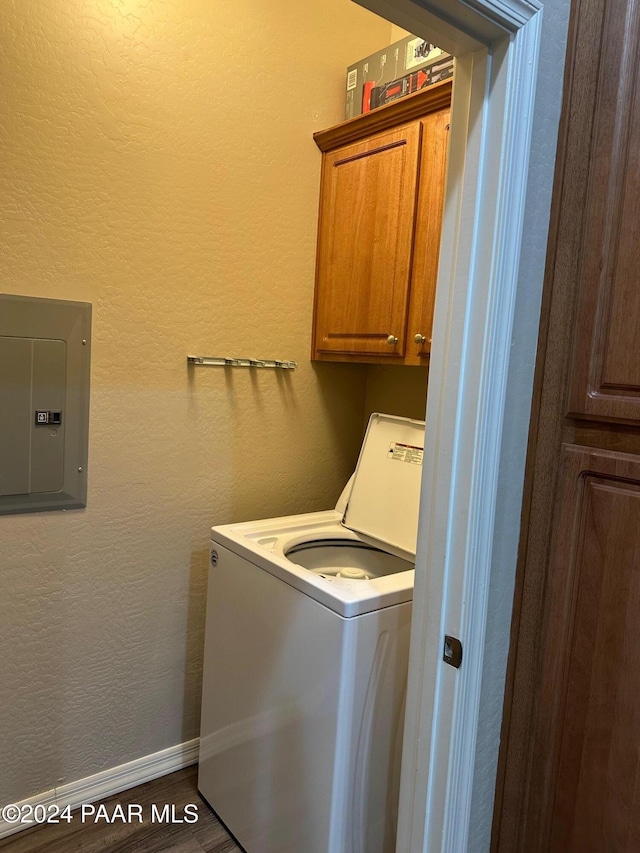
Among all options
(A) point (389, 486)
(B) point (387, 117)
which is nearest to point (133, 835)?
(A) point (389, 486)

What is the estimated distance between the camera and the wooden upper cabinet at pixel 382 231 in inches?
66.2

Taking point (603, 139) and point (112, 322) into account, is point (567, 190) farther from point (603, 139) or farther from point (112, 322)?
point (112, 322)

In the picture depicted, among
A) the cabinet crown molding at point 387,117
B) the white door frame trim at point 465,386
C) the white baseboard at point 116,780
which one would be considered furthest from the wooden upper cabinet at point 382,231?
the white baseboard at point 116,780

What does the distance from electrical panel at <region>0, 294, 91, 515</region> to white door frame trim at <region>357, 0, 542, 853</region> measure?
1.08 metres

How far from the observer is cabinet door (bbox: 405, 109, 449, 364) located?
1639 millimetres

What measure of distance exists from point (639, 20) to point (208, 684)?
6.11 ft

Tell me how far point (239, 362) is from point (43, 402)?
1.98ft

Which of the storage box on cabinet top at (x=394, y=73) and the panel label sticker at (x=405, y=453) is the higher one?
the storage box on cabinet top at (x=394, y=73)

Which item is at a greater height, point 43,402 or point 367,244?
point 367,244

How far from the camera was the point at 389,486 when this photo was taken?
73.1 inches

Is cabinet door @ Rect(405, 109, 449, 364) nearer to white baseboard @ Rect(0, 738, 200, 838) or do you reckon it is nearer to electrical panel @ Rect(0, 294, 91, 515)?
electrical panel @ Rect(0, 294, 91, 515)

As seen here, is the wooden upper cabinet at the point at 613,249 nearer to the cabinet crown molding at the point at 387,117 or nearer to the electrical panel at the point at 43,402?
the cabinet crown molding at the point at 387,117

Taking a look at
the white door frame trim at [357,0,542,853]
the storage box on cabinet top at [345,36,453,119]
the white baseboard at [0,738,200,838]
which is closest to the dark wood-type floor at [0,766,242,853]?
the white baseboard at [0,738,200,838]

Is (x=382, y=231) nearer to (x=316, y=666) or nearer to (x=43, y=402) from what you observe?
(x=43, y=402)
